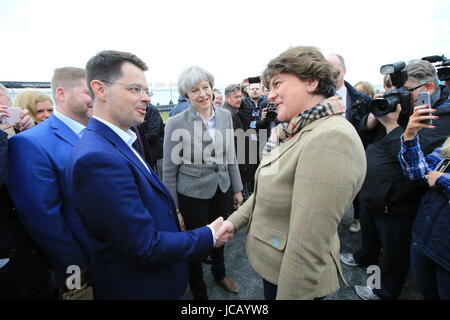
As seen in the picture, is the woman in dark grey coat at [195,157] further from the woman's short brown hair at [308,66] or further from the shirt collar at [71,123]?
the woman's short brown hair at [308,66]

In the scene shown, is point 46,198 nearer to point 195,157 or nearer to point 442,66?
point 195,157

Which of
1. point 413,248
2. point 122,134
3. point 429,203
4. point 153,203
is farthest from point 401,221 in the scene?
point 122,134

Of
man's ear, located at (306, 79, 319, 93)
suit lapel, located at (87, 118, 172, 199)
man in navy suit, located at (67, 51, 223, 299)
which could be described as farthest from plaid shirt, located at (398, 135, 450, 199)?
suit lapel, located at (87, 118, 172, 199)

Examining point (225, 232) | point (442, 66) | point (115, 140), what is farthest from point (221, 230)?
point (442, 66)

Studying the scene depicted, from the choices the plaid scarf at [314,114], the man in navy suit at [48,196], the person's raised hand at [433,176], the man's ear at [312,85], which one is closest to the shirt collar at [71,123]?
the man in navy suit at [48,196]

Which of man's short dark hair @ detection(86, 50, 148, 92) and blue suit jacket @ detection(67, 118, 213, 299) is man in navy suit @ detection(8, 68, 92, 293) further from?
man's short dark hair @ detection(86, 50, 148, 92)

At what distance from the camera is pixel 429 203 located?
5.23ft

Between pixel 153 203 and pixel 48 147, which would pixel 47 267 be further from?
pixel 153 203

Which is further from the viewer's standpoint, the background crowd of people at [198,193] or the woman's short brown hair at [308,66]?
the woman's short brown hair at [308,66]

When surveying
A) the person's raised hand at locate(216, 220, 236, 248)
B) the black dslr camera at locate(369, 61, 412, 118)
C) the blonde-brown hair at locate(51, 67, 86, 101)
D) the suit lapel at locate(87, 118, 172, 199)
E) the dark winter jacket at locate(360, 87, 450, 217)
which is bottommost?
the person's raised hand at locate(216, 220, 236, 248)

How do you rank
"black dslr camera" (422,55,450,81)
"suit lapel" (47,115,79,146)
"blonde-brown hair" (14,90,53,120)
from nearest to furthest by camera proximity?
1. "suit lapel" (47,115,79,146)
2. "black dslr camera" (422,55,450,81)
3. "blonde-brown hair" (14,90,53,120)

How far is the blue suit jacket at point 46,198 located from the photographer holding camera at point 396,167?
235cm

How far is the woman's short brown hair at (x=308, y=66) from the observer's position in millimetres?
1130

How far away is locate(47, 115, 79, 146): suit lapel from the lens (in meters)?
1.61
